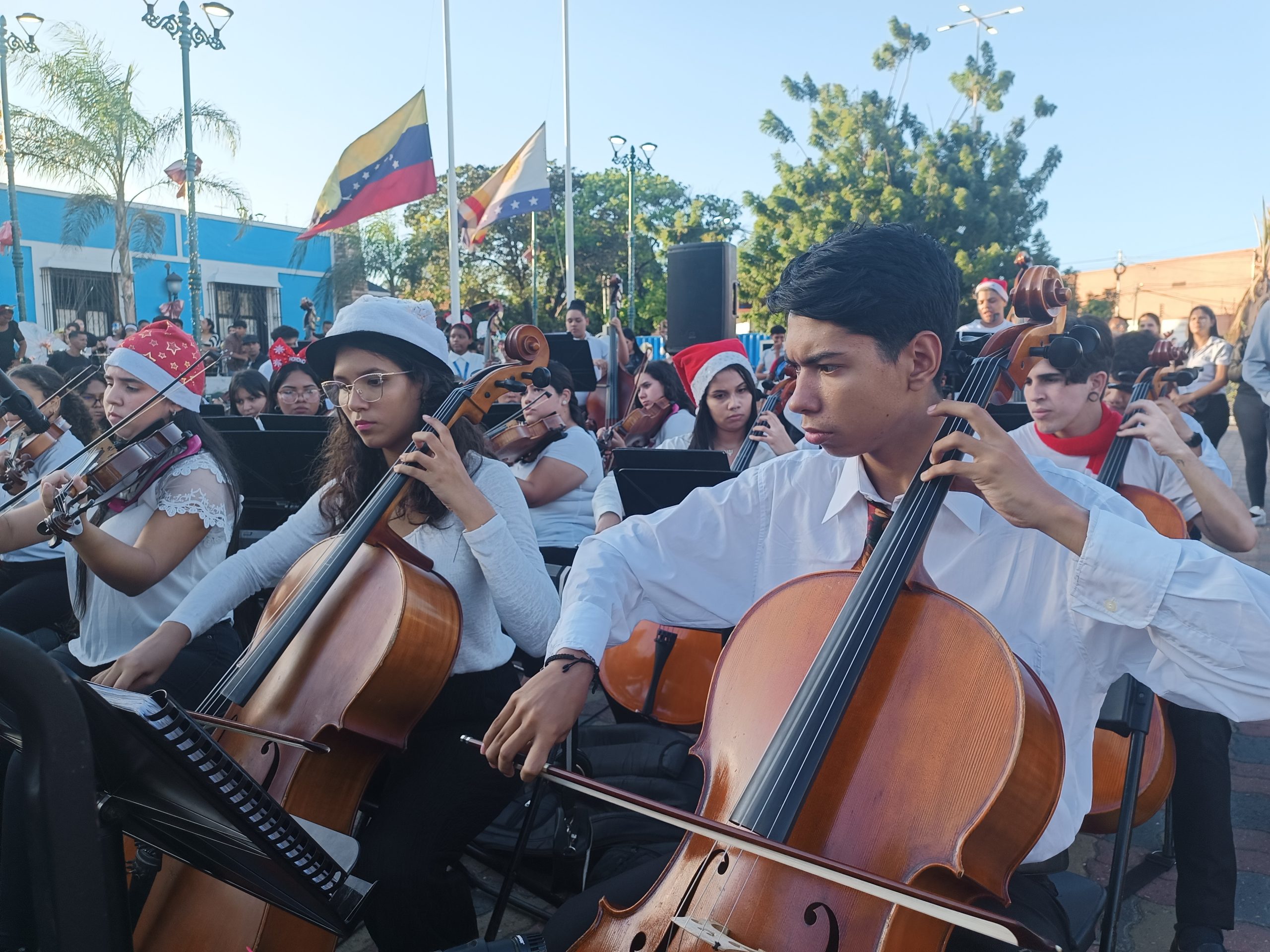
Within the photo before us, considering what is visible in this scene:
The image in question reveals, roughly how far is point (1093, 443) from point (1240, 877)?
4.09 ft

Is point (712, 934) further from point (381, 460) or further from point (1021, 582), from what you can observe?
point (381, 460)

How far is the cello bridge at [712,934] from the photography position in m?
1.17

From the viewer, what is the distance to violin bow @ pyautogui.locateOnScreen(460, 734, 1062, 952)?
2.95ft

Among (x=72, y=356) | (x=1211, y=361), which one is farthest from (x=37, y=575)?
(x=72, y=356)

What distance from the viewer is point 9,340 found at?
31.5 ft

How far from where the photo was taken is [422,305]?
2.49 meters

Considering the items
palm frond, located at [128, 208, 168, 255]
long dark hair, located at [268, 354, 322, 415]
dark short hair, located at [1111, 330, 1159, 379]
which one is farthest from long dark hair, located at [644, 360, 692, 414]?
palm frond, located at [128, 208, 168, 255]

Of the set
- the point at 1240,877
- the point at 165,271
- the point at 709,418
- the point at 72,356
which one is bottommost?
the point at 1240,877

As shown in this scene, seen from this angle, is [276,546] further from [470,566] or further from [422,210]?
[422,210]

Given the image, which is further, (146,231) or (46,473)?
(146,231)

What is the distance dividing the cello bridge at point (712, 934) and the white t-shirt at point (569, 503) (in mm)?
2729

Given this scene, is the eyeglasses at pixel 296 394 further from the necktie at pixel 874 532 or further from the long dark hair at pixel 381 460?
the necktie at pixel 874 532

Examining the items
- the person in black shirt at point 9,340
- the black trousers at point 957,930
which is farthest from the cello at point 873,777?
the person in black shirt at point 9,340

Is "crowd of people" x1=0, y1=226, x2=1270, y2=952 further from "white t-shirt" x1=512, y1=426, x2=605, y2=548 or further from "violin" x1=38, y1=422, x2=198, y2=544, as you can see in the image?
"white t-shirt" x1=512, y1=426, x2=605, y2=548
